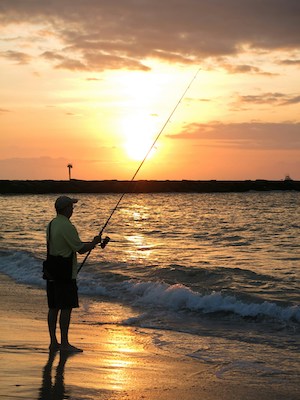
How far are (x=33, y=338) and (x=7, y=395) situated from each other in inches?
90.3

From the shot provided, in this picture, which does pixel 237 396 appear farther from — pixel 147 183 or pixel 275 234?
pixel 147 183

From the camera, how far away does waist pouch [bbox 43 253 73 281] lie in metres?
6.67

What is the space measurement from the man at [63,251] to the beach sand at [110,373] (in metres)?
0.25

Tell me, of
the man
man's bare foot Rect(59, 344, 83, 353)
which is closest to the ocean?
man's bare foot Rect(59, 344, 83, 353)

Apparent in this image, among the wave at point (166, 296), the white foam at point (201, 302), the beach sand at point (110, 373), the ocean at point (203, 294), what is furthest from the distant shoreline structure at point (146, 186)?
the beach sand at point (110, 373)

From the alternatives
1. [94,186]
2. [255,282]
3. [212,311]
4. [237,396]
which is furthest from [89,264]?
[94,186]

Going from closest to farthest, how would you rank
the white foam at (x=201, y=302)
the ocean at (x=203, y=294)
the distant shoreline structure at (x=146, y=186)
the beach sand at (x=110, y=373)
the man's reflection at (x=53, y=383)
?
the man's reflection at (x=53, y=383), the beach sand at (x=110, y=373), the ocean at (x=203, y=294), the white foam at (x=201, y=302), the distant shoreline structure at (x=146, y=186)

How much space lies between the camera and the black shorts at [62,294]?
265 inches

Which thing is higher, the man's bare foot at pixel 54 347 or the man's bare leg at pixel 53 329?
the man's bare leg at pixel 53 329

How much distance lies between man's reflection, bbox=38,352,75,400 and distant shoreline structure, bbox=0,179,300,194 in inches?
3782

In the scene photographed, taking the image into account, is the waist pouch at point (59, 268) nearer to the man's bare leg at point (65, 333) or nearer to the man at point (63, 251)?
the man at point (63, 251)

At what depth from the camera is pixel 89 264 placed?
1587 centimetres

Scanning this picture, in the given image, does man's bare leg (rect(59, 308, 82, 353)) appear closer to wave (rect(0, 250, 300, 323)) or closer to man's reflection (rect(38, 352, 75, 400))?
man's reflection (rect(38, 352, 75, 400))

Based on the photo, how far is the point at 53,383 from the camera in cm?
555
